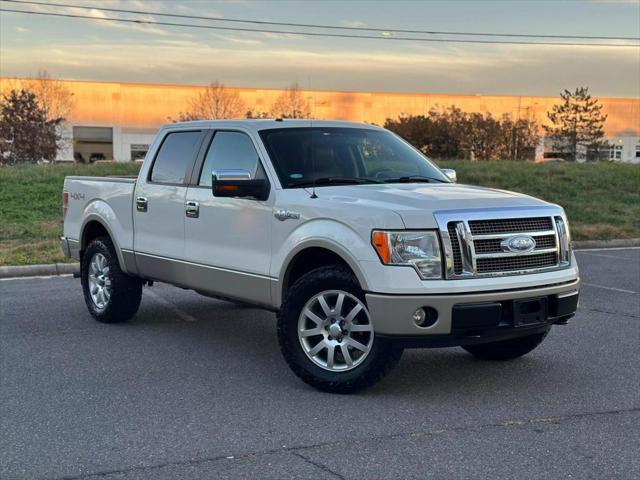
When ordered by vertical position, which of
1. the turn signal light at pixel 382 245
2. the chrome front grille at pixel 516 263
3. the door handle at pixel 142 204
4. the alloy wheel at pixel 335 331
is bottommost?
the alloy wheel at pixel 335 331

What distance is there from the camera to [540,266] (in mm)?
5438

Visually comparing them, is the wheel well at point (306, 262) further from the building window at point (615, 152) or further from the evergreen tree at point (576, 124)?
the building window at point (615, 152)

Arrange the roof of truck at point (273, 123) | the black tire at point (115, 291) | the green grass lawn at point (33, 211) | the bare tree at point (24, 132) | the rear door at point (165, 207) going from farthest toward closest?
the bare tree at point (24, 132)
the green grass lawn at point (33, 211)
the black tire at point (115, 291)
the rear door at point (165, 207)
the roof of truck at point (273, 123)

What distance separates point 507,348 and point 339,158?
209 cm

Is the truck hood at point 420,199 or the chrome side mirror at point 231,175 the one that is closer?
the truck hood at point 420,199

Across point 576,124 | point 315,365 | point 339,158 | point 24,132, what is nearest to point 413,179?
point 339,158

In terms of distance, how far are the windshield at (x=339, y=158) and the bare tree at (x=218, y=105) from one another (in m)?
53.9

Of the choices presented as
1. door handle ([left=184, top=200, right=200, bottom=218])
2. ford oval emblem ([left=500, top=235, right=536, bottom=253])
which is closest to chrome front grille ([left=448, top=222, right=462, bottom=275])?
ford oval emblem ([left=500, top=235, right=536, bottom=253])

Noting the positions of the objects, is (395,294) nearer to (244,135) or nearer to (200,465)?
(200,465)

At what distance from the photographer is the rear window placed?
6.99 meters

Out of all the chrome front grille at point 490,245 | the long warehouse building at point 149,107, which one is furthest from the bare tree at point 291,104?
the chrome front grille at point 490,245

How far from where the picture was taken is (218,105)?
A: 60.5 meters

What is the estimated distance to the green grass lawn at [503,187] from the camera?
14383 mm

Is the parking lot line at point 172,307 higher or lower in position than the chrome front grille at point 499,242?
lower
